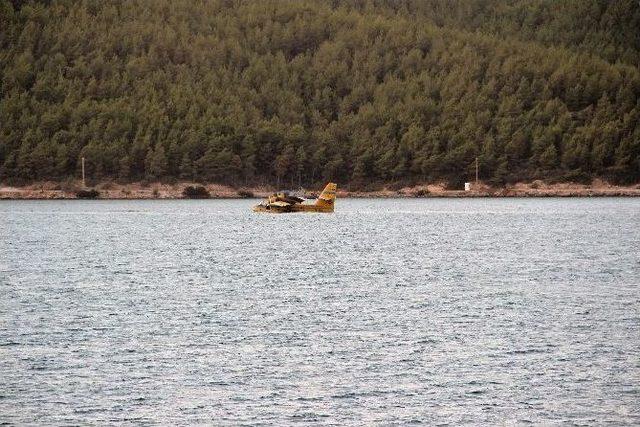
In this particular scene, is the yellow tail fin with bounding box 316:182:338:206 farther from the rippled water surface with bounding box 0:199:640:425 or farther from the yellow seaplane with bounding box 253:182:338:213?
the rippled water surface with bounding box 0:199:640:425

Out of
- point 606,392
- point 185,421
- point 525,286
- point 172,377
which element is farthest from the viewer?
point 525,286

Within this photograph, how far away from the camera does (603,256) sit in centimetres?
7294

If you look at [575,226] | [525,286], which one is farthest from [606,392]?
[575,226]

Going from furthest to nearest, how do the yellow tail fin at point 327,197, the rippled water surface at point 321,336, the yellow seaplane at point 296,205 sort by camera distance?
1. the yellow seaplane at point 296,205
2. the yellow tail fin at point 327,197
3. the rippled water surface at point 321,336

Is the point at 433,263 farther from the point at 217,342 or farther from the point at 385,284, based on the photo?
the point at 217,342

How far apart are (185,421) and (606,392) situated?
10200 mm

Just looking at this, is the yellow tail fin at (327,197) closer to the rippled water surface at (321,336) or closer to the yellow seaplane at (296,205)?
the yellow seaplane at (296,205)

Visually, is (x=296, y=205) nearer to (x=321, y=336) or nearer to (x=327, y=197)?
(x=327, y=197)

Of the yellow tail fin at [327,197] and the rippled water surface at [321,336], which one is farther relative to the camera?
the yellow tail fin at [327,197]

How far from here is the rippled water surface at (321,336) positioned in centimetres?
2833

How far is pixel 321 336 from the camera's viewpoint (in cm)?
3831

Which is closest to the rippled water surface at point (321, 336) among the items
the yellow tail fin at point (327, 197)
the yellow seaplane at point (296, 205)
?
the yellow tail fin at point (327, 197)

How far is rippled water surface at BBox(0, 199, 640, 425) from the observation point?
28328mm

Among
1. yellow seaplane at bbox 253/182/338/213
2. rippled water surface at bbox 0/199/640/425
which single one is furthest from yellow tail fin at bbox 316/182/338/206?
rippled water surface at bbox 0/199/640/425
